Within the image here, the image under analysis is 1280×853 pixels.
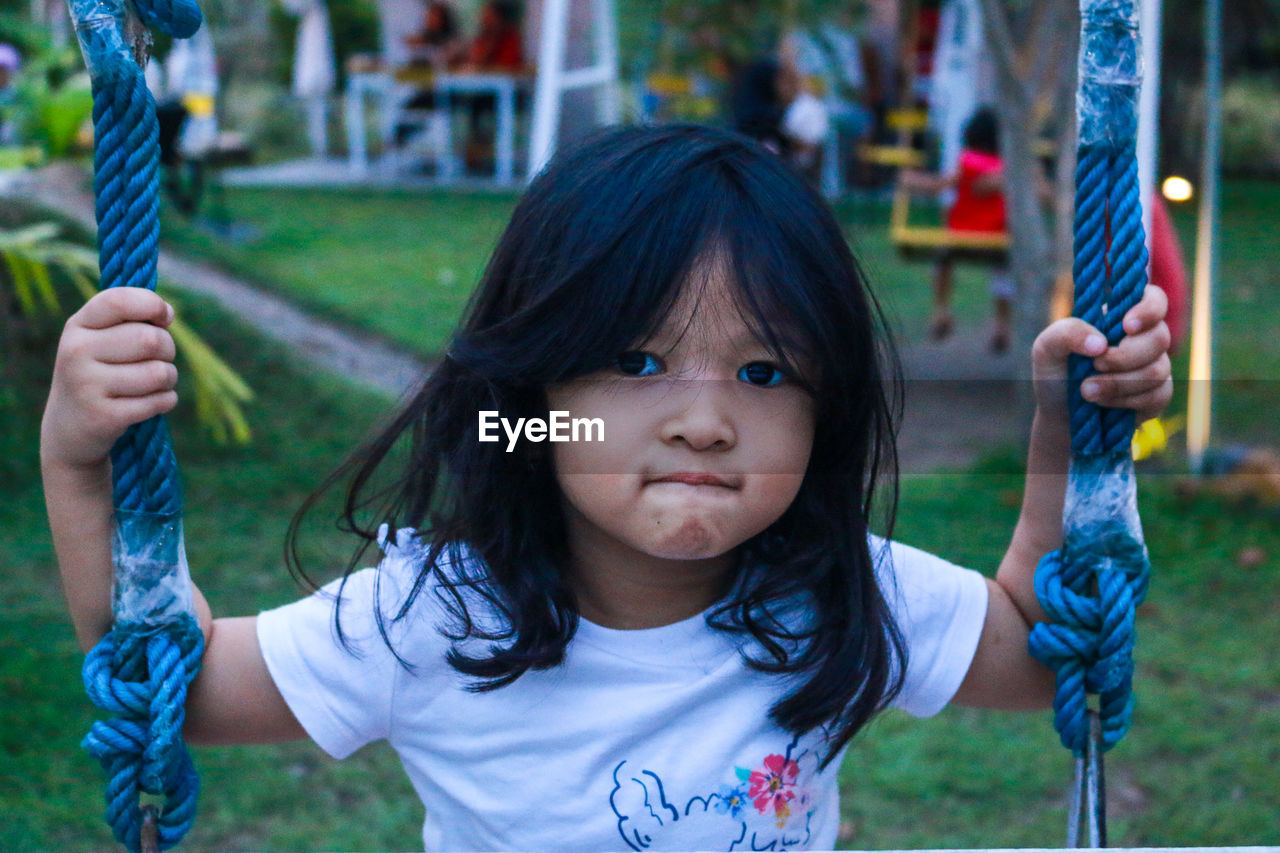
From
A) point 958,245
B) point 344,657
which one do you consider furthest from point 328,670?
point 958,245

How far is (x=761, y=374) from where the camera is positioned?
3.87 ft

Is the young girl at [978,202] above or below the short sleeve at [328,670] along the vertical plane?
above

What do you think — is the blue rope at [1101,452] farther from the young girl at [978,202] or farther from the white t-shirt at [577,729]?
the young girl at [978,202]

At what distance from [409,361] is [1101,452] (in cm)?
452

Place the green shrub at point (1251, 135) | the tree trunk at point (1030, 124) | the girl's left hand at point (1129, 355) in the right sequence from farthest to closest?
the green shrub at point (1251, 135)
the tree trunk at point (1030, 124)
the girl's left hand at point (1129, 355)

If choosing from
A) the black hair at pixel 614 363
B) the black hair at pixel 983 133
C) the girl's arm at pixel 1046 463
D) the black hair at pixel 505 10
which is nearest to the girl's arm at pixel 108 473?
the black hair at pixel 614 363

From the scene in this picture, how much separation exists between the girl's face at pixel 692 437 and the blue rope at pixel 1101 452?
0.30m

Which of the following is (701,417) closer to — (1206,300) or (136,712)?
(136,712)

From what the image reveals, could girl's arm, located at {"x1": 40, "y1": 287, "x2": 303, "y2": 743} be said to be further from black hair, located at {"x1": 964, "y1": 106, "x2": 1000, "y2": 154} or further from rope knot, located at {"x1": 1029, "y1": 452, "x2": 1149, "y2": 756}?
black hair, located at {"x1": 964, "y1": 106, "x2": 1000, "y2": 154}

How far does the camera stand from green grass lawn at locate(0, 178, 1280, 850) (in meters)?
2.52

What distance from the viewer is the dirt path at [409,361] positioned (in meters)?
4.92

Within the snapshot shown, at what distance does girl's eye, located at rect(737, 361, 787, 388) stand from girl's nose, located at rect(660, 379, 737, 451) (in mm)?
24

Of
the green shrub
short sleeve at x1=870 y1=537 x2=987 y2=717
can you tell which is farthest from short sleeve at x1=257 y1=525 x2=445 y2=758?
the green shrub

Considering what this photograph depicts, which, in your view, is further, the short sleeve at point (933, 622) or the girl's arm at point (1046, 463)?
the short sleeve at point (933, 622)
